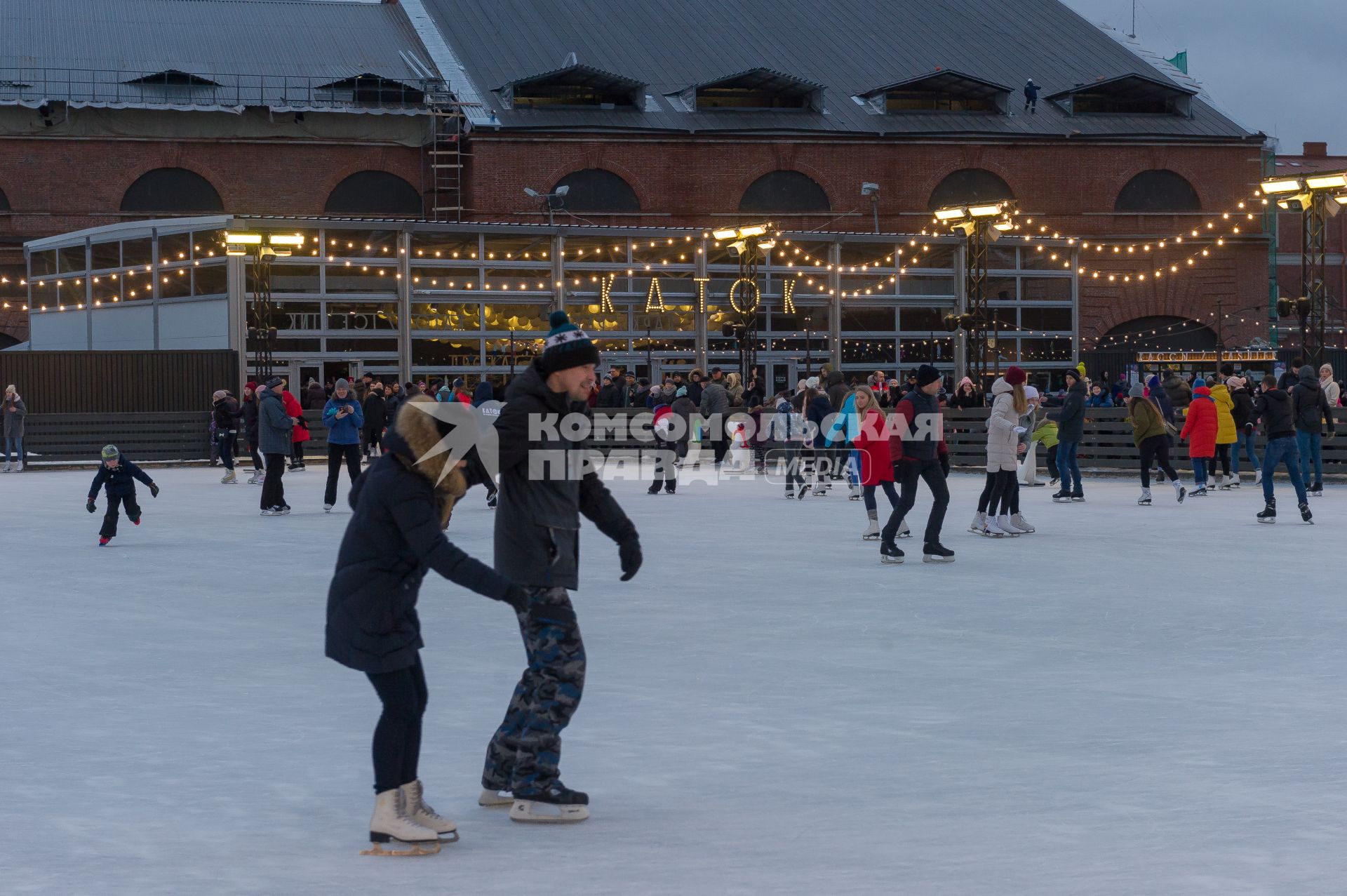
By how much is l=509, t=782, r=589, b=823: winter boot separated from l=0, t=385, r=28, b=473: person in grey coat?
2484 cm

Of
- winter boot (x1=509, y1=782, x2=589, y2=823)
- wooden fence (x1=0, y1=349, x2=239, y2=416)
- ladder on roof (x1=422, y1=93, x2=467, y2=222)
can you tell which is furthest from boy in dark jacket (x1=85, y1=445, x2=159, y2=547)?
ladder on roof (x1=422, y1=93, x2=467, y2=222)

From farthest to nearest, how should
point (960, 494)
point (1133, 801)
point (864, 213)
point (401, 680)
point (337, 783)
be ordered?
point (864, 213) < point (960, 494) < point (337, 783) < point (1133, 801) < point (401, 680)

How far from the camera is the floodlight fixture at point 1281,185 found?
2384cm

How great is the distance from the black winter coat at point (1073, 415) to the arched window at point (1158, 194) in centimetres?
2755

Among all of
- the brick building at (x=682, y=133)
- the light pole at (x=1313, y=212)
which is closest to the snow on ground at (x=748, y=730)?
the light pole at (x=1313, y=212)

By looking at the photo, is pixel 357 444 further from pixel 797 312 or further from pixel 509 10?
pixel 509 10

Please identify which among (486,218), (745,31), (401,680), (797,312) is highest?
(745,31)

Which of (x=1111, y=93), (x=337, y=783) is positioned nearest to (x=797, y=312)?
(x=1111, y=93)

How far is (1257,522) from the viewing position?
1570cm

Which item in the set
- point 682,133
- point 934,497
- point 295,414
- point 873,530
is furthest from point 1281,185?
point 682,133

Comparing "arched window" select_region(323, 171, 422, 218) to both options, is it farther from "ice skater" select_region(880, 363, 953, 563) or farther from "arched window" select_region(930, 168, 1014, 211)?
"ice skater" select_region(880, 363, 953, 563)

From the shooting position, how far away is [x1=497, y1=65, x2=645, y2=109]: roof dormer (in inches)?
1650

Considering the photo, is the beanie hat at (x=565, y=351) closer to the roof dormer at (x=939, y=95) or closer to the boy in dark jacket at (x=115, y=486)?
the boy in dark jacket at (x=115, y=486)

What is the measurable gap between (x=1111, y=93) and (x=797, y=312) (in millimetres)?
13034
